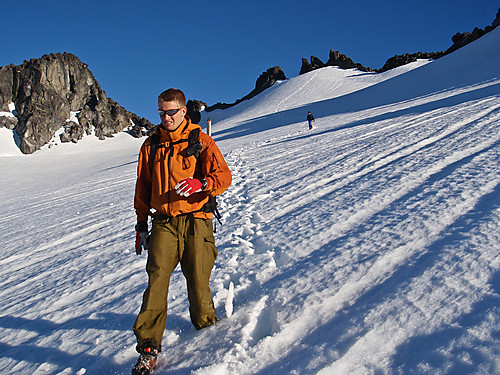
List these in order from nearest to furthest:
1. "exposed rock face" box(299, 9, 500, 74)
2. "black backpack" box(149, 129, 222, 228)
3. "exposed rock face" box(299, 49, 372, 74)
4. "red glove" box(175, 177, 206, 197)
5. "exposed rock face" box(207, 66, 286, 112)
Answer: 1. "red glove" box(175, 177, 206, 197)
2. "black backpack" box(149, 129, 222, 228)
3. "exposed rock face" box(299, 9, 500, 74)
4. "exposed rock face" box(299, 49, 372, 74)
5. "exposed rock face" box(207, 66, 286, 112)

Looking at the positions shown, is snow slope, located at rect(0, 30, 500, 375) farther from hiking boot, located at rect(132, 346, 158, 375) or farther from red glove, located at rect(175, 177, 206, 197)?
red glove, located at rect(175, 177, 206, 197)

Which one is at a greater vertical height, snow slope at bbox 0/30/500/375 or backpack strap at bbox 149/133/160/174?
backpack strap at bbox 149/133/160/174

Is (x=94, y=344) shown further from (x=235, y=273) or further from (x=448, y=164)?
(x=448, y=164)

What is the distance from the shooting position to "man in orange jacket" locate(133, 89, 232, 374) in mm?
2277

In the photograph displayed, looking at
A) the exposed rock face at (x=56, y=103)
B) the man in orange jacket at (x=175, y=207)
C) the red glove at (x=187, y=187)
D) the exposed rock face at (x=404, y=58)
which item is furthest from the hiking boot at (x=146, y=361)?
the exposed rock face at (x=404, y=58)

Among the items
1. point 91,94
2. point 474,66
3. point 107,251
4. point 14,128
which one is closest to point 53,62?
point 91,94

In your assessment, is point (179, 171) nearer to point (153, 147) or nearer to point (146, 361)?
point (153, 147)

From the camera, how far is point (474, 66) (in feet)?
94.6

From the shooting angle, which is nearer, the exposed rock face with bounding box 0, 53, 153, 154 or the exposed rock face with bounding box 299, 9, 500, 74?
the exposed rock face with bounding box 299, 9, 500, 74

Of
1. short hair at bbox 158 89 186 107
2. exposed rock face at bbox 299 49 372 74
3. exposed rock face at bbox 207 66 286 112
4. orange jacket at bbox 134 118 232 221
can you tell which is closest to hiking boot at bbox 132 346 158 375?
orange jacket at bbox 134 118 232 221

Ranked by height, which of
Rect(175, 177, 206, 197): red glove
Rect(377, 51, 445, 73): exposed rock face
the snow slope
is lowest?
the snow slope

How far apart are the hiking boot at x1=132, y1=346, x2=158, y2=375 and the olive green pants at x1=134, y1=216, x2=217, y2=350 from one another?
4 centimetres

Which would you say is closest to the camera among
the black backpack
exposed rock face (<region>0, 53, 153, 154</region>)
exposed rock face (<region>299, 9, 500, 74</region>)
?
the black backpack

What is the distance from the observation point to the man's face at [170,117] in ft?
7.66
